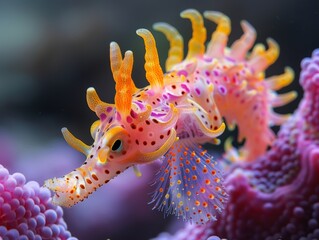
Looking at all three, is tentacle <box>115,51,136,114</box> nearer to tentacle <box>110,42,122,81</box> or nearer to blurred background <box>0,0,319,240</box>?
tentacle <box>110,42,122,81</box>

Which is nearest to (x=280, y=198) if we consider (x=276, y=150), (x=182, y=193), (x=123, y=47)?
(x=276, y=150)

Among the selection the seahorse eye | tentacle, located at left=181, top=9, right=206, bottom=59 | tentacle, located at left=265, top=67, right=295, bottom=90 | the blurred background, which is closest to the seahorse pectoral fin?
the seahorse eye

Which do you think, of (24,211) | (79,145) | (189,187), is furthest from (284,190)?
(24,211)

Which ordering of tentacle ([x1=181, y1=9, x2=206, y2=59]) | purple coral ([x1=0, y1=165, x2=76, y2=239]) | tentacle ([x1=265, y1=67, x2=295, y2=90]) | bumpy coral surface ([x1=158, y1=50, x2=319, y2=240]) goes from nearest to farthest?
purple coral ([x1=0, y1=165, x2=76, y2=239])
bumpy coral surface ([x1=158, y1=50, x2=319, y2=240])
tentacle ([x1=181, y1=9, x2=206, y2=59])
tentacle ([x1=265, y1=67, x2=295, y2=90])

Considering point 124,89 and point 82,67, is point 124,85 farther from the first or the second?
point 82,67

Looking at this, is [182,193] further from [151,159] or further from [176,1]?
[176,1]

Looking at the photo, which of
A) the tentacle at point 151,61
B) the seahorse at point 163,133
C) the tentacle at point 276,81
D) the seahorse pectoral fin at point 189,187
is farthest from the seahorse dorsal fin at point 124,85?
the tentacle at point 276,81
